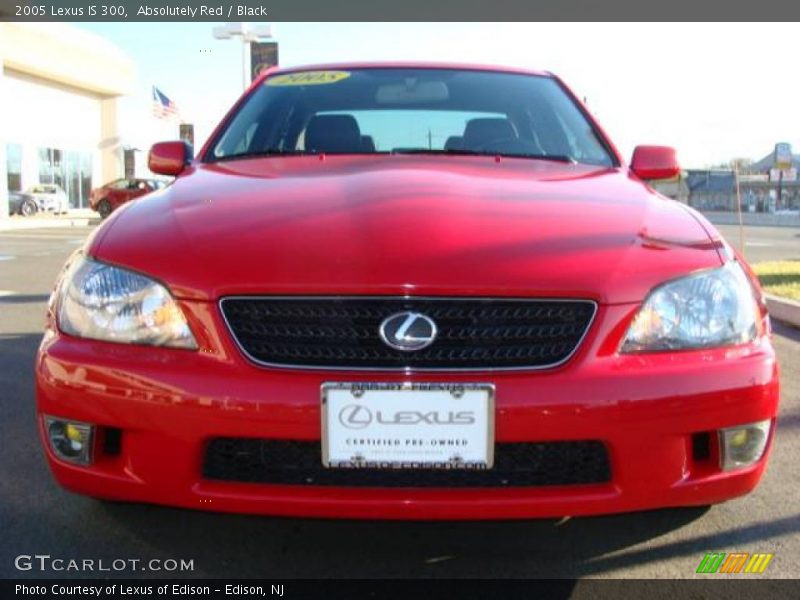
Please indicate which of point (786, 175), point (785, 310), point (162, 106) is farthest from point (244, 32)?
point (786, 175)

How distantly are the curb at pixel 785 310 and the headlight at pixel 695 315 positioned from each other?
15.0ft

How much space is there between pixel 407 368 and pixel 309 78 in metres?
2.12

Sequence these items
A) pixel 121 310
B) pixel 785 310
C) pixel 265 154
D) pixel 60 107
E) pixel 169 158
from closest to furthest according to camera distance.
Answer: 1. pixel 121 310
2. pixel 265 154
3. pixel 169 158
4. pixel 785 310
5. pixel 60 107

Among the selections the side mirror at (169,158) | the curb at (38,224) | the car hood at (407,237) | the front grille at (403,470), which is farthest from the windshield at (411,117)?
the curb at (38,224)

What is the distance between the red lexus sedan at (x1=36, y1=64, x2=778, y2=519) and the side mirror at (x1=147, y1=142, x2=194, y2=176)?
105 cm

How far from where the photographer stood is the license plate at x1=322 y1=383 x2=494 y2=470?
1.72 metres

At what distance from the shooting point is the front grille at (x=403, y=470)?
1.81m

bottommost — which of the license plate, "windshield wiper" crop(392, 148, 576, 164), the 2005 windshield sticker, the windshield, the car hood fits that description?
the license plate

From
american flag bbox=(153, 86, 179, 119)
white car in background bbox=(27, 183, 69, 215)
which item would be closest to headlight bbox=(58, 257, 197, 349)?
american flag bbox=(153, 86, 179, 119)

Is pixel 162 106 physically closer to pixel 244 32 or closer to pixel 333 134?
pixel 244 32

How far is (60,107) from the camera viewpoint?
3400 centimetres

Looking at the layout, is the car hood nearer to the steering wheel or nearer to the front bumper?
the front bumper

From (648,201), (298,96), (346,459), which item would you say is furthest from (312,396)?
(298,96)

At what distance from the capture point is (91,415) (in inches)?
72.6
